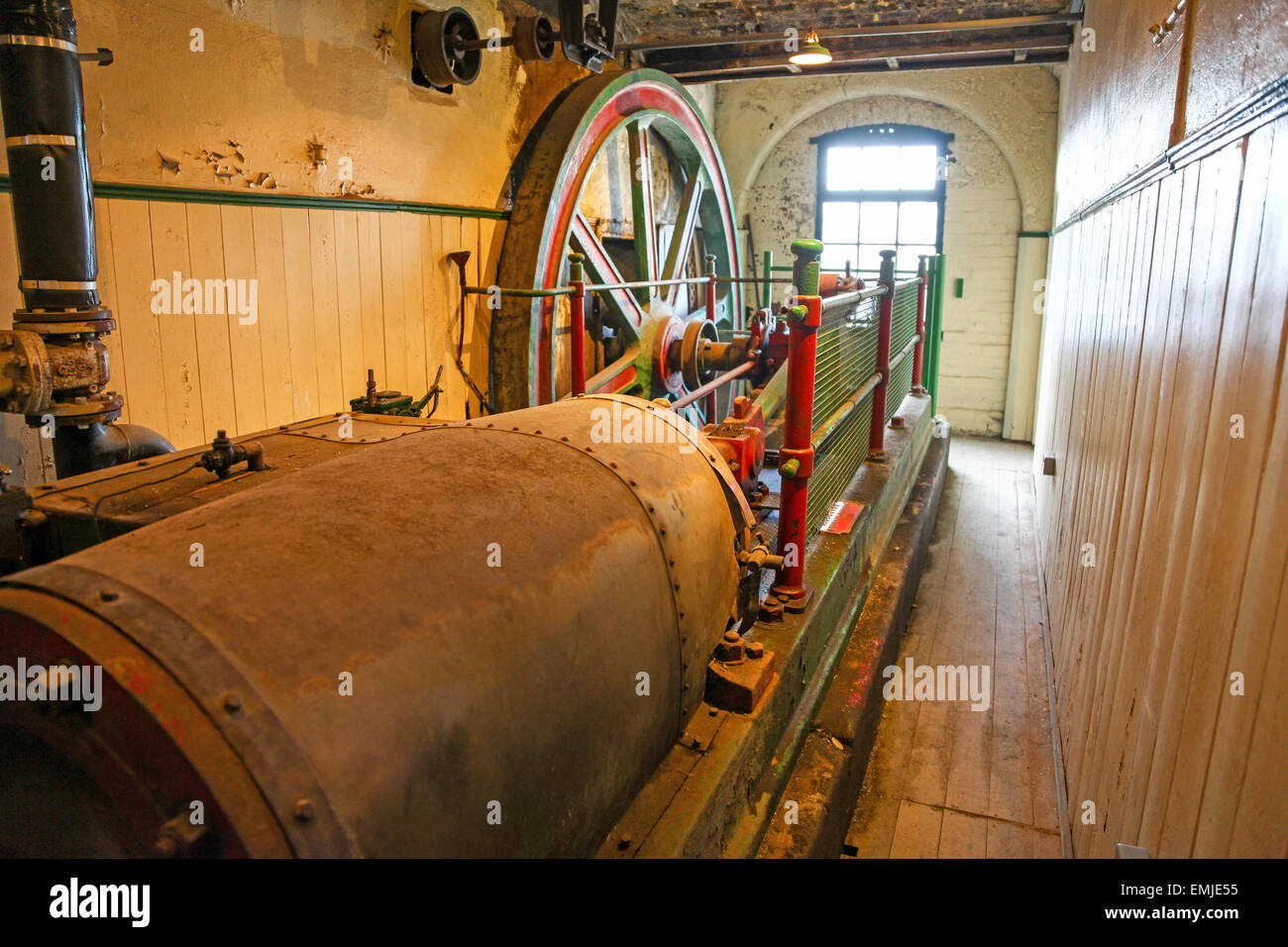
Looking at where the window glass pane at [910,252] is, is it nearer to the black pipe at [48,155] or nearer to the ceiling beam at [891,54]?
the ceiling beam at [891,54]

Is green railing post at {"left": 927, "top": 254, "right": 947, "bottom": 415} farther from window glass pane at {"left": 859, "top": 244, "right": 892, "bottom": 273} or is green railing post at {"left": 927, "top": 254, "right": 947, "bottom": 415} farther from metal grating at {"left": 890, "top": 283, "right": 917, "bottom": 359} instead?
window glass pane at {"left": 859, "top": 244, "right": 892, "bottom": 273}

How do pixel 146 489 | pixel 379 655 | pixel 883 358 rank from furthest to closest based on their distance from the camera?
pixel 883 358 → pixel 146 489 → pixel 379 655

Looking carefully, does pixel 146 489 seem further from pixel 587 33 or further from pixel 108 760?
pixel 587 33

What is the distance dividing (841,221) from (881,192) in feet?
1.41

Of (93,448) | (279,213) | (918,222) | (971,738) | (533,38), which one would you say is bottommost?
(971,738)

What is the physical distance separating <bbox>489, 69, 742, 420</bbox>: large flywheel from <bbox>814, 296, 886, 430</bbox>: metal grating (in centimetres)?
120

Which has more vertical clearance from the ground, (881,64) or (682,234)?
(881,64)

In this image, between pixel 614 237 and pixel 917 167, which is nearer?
pixel 614 237

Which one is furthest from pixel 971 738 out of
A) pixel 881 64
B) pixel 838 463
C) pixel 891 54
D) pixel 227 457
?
pixel 881 64

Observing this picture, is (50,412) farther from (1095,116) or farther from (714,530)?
(1095,116)

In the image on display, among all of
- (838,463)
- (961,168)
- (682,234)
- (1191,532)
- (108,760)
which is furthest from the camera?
(961,168)

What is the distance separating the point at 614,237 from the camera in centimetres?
535
